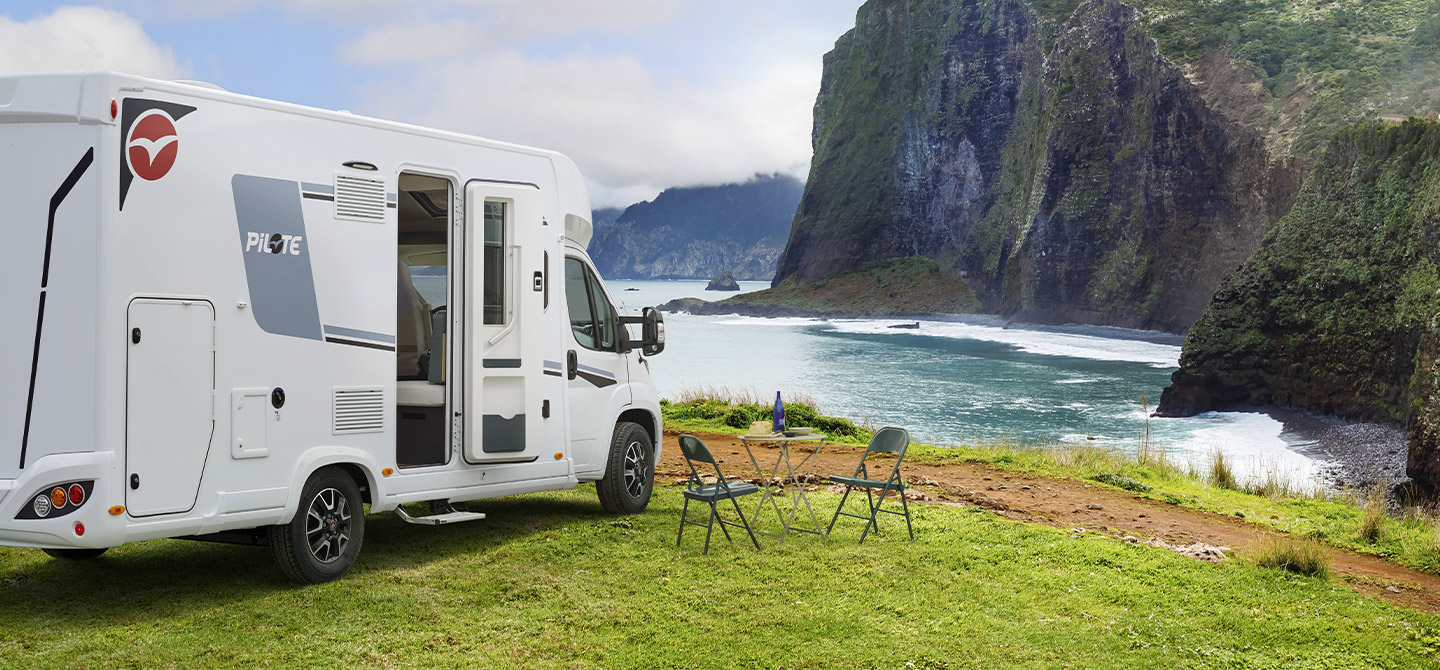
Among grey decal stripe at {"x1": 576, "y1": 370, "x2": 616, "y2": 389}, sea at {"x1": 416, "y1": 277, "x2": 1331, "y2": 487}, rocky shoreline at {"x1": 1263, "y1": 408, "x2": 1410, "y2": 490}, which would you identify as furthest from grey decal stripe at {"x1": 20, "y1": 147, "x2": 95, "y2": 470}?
rocky shoreline at {"x1": 1263, "y1": 408, "x2": 1410, "y2": 490}

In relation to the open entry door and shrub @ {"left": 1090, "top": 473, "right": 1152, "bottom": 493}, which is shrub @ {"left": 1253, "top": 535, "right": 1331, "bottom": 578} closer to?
shrub @ {"left": 1090, "top": 473, "right": 1152, "bottom": 493}

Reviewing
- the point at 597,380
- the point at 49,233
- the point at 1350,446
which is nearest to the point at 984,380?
the point at 1350,446

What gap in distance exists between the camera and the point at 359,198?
22.7 feet

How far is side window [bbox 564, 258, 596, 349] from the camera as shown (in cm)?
885

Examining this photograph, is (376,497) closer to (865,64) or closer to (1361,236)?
(1361,236)

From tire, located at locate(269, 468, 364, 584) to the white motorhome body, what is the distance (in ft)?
0.05

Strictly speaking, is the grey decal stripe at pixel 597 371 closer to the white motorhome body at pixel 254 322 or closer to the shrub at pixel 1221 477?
the white motorhome body at pixel 254 322

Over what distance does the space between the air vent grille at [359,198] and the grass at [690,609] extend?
8.16 ft

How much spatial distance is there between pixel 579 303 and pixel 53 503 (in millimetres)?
4321

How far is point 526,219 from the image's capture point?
7.88 meters

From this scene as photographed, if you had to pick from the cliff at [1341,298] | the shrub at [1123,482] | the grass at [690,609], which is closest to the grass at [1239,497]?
the shrub at [1123,482]

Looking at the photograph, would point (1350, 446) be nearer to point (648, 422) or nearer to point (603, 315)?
point (648, 422)

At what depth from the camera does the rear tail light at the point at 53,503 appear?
555 cm

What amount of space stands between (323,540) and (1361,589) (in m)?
7.56
